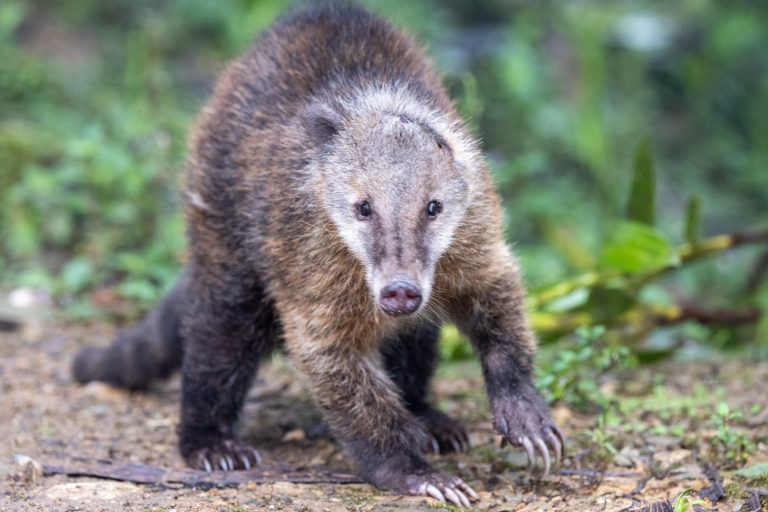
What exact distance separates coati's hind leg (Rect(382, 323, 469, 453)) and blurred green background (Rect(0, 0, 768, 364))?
86 cm

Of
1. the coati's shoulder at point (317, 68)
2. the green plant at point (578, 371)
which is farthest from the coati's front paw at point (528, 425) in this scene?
the coati's shoulder at point (317, 68)

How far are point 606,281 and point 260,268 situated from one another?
2455 mm

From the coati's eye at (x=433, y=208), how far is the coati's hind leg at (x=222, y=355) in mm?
1250

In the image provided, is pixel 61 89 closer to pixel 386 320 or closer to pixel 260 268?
pixel 260 268

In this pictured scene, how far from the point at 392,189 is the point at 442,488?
1319 millimetres

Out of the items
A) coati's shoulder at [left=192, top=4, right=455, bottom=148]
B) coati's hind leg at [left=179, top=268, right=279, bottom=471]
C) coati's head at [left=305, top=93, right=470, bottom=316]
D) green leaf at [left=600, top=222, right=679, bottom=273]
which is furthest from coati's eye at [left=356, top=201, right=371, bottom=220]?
green leaf at [left=600, top=222, right=679, bottom=273]

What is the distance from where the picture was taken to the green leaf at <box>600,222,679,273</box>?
642cm

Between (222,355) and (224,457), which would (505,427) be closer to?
(224,457)

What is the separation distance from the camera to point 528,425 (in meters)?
4.71

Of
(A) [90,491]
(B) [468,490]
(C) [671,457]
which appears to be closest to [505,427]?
(B) [468,490]

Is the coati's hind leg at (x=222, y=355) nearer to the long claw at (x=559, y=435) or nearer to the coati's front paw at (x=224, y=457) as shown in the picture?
the coati's front paw at (x=224, y=457)

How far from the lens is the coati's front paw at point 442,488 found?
178 inches

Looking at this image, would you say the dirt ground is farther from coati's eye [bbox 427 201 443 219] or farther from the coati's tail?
coati's eye [bbox 427 201 443 219]

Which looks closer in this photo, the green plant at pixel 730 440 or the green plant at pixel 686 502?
the green plant at pixel 686 502
